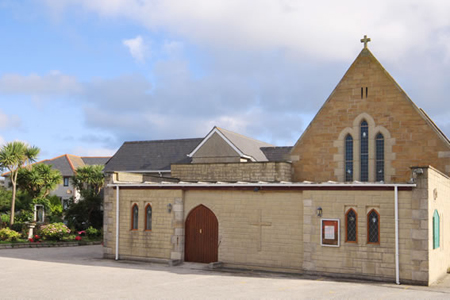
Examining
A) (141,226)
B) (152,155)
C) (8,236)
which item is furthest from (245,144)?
(8,236)

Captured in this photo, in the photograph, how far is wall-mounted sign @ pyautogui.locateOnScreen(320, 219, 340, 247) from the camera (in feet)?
57.9

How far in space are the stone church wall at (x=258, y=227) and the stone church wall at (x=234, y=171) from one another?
4.04m

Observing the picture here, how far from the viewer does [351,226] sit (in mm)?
17594

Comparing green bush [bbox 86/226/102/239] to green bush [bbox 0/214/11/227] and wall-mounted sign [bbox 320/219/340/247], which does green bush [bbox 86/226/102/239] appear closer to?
green bush [bbox 0/214/11/227]

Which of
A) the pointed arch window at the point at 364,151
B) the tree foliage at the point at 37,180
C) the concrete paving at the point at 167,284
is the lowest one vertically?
the concrete paving at the point at 167,284

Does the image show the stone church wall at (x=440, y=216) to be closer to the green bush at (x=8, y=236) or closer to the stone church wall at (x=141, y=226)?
the stone church wall at (x=141, y=226)

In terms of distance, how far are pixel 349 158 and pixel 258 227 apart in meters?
5.88

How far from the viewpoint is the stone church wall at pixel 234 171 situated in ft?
76.7

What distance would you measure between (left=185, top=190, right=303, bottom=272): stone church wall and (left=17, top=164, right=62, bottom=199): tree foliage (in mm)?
25075

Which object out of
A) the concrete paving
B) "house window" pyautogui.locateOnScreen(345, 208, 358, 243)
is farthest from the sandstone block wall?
the concrete paving

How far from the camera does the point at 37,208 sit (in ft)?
150

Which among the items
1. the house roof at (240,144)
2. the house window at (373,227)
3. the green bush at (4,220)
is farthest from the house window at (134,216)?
the green bush at (4,220)

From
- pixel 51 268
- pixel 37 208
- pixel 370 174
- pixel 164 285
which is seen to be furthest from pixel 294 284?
pixel 37 208

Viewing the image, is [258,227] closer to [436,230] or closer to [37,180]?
[436,230]
